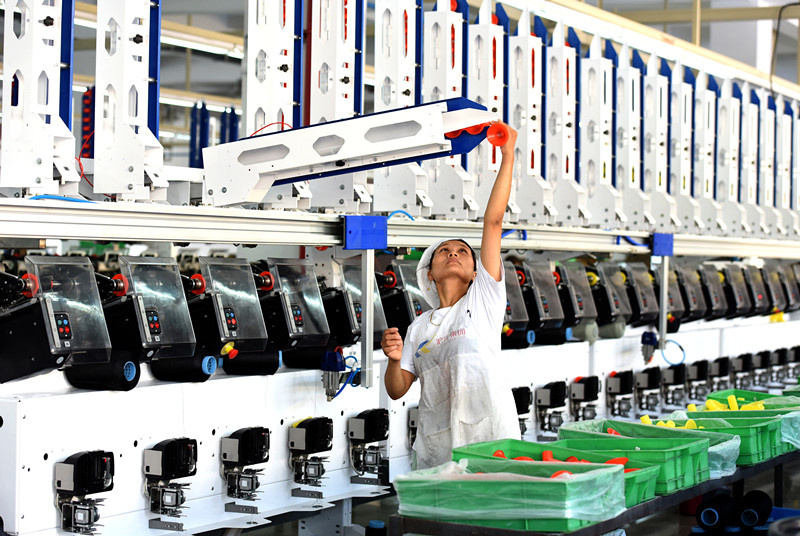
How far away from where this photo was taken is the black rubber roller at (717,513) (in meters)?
4.39

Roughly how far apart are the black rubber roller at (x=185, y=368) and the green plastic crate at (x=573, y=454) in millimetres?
1067

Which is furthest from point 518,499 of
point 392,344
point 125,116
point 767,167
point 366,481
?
point 767,167

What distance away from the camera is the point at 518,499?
8.16ft

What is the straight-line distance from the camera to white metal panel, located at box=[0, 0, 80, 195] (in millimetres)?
3203

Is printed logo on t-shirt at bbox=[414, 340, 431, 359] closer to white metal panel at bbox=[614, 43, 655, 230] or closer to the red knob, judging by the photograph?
the red knob

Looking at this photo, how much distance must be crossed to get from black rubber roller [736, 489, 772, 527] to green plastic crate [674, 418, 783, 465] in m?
0.46

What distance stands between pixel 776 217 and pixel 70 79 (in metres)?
5.82

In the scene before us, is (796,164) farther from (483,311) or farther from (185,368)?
(185,368)

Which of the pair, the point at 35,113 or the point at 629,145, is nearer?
the point at 35,113

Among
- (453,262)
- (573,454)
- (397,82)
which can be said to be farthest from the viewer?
(397,82)

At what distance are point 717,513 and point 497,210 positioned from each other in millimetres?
1983

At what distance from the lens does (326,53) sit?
13.8 feet

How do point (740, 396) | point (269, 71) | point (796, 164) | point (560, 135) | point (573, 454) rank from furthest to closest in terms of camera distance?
point (796, 164)
point (560, 135)
point (740, 396)
point (269, 71)
point (573, 454)

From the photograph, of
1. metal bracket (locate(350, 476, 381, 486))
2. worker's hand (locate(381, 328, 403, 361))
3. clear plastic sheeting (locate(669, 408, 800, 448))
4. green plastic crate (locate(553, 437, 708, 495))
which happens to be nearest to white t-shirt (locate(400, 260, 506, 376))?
worker's hand (locate(381, 328, 403, 361))
